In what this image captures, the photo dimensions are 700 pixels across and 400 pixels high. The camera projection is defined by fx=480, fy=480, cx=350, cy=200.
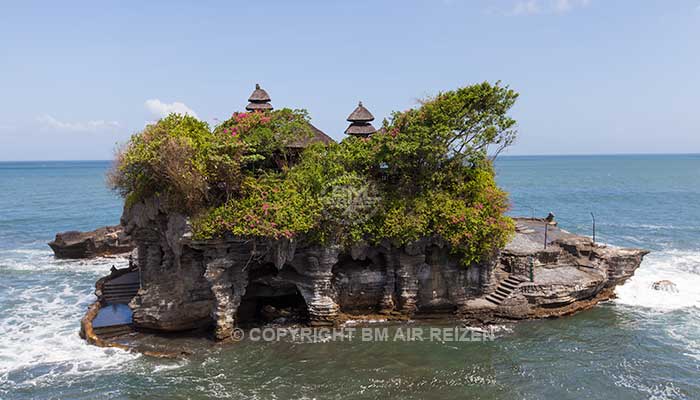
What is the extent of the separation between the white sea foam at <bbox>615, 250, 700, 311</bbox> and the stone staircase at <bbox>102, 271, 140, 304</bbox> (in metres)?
29.7

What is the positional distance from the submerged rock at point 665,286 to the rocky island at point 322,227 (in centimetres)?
669

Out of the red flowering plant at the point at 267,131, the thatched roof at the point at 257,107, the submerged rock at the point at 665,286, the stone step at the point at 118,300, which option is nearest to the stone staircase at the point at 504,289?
the submerged rock at the point at 665,286

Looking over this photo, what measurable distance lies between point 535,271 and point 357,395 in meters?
14.3

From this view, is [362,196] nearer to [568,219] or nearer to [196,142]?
[196,142]

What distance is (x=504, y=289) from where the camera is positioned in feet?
89.3

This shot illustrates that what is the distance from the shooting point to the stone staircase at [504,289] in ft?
87.8

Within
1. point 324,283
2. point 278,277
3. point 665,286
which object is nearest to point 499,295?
point 324,283

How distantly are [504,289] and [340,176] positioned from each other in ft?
37.5

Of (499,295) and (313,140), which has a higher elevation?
(313,140)

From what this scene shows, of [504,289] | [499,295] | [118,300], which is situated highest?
[504,289]

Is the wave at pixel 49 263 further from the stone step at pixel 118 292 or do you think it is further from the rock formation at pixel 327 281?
the rock formation at pixel 327 281

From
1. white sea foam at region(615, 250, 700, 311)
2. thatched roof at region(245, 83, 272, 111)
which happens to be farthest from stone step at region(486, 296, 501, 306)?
thatched roof at region(245, 83, 272, 111)

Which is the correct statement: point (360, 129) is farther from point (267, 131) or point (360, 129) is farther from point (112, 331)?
point (112, 331)

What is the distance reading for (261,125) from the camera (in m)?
25.4
